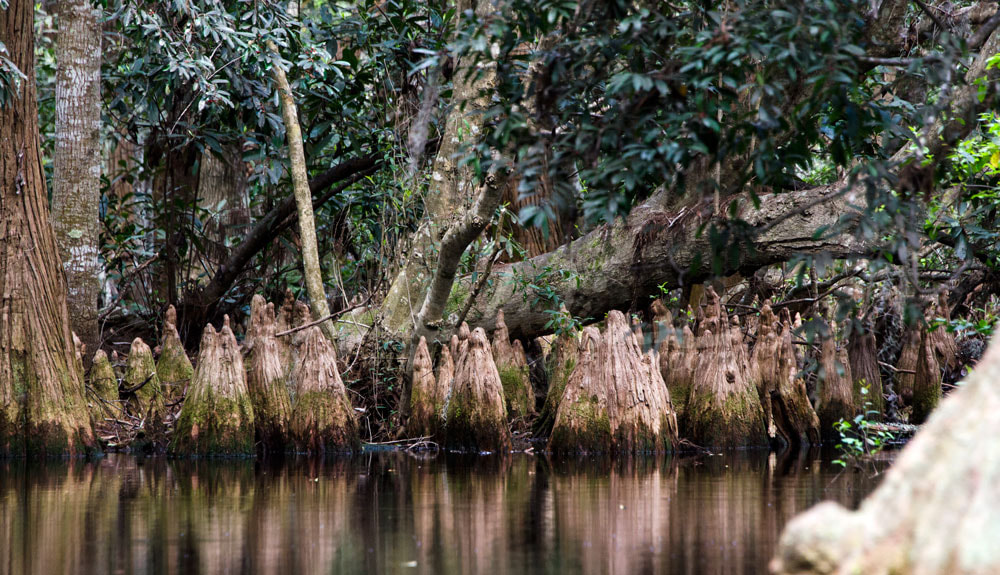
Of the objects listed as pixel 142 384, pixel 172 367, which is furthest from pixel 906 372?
pixel 142 384

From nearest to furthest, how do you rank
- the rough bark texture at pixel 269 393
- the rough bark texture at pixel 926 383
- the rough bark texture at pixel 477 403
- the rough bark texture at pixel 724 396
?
the rough bark texture at pixel 477 403, the rough bark texture at pixel 269 393, the rough bark texture at pixel 724 396, the rough bark texture at pixel 926 383

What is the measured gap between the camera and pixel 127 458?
27.6ft

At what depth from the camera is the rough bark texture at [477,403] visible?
340 inches

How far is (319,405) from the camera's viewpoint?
866cm

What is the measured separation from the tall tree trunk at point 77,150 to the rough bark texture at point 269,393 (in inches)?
85.4

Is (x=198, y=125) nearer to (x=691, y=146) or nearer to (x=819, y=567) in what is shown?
(x=691, y=146)

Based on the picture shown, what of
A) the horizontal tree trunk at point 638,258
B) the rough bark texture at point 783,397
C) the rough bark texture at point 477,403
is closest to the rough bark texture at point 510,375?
the horizontal tree trunk at point 638,258

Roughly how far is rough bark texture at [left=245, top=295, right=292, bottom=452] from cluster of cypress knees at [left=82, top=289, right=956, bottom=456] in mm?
11

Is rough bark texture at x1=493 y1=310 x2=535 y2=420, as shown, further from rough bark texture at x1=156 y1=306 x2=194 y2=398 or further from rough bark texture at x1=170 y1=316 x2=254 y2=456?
rough bark texture at x1=156 y1=306 x2=194 y2=398

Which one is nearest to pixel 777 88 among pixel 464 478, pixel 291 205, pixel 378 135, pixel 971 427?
pixel 971 427

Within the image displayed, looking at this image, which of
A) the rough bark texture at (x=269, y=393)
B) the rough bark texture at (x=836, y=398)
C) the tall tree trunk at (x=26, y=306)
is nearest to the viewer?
the tall tree trunk at (x=26, y=306)

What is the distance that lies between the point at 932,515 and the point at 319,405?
6.85 metres

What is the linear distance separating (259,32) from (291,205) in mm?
2774

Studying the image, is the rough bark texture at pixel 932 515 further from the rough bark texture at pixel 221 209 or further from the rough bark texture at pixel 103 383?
the rough bark texture at pixel 221 209
